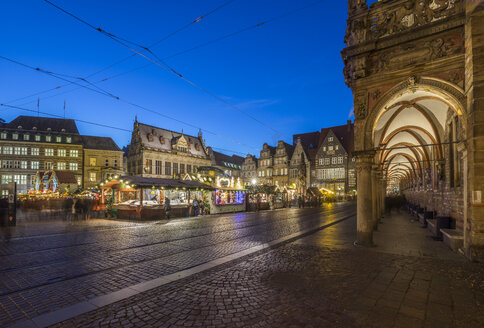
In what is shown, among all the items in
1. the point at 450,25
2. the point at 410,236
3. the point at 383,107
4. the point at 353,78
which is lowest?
the point at 410,236

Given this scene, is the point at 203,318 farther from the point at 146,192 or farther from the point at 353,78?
the point at 146,192

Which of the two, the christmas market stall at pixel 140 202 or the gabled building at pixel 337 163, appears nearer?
the christmas market stall at pixel 140 202

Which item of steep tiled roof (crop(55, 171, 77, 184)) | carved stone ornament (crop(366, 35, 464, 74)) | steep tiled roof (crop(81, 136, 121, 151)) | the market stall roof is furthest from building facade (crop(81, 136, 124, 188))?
carved stone ornament (crop(366, 35, 464, 74))

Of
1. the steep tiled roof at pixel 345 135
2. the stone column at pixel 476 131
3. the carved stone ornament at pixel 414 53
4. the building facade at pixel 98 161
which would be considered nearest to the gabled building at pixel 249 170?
the steep tiled roof at pixel 345 135

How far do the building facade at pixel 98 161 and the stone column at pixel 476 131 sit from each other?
52.1 m

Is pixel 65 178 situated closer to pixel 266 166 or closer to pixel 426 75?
pixel 426 75

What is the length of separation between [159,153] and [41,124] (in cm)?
2449

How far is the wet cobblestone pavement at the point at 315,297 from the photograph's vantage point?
3816 millimetres

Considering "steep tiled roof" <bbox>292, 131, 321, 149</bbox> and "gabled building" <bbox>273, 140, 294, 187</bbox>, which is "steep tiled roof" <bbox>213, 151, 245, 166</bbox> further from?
"steep tiled roof" <bbox>292, 131, 321, 149</bbox>

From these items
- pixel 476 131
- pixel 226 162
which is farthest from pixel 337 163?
pixel 476 131

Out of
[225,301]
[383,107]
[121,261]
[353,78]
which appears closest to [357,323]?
[225,301]

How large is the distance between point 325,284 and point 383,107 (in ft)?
22.4

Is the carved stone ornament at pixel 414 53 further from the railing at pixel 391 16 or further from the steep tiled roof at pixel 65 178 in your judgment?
the steep tiled roof at pixel 65 178

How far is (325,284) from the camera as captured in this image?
525cm
